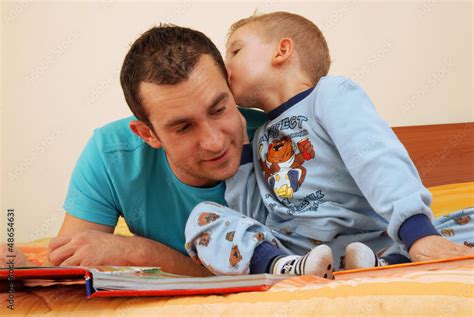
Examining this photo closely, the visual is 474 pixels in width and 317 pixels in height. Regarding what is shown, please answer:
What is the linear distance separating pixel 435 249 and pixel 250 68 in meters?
0.59

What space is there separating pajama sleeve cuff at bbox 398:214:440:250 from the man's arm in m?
0.48

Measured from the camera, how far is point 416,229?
35.1 inches

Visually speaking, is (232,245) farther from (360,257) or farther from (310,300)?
(310,300)

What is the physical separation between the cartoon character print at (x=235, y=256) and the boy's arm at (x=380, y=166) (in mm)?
245

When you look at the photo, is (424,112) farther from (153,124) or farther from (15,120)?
(15,120)

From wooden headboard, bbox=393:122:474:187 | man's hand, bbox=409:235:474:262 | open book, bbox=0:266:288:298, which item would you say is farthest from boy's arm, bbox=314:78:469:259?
wooden headboard, bbox=393:122:474:187

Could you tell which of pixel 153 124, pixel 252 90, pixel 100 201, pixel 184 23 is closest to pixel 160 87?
pixel 153 124

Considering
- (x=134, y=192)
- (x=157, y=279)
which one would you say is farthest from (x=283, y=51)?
(x=157, y=279)

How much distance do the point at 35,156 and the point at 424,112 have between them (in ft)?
5.62

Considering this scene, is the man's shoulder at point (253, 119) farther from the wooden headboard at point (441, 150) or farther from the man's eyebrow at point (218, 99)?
the wooden headboard at point (441, 150)

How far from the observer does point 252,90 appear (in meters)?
1.25

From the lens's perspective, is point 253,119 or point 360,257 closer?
point 360,257

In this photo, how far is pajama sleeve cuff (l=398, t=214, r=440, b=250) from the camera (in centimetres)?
88

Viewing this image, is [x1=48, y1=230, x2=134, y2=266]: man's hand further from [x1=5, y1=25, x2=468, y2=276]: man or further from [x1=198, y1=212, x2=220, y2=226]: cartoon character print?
[x1=198, y1=212, x2=220, y2=226]: cartoon character print
